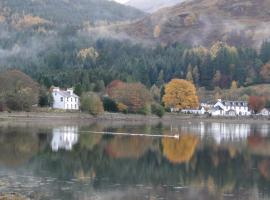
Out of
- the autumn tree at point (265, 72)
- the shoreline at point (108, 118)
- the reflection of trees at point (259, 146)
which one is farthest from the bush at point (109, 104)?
the autumn tree at point (265, 72)

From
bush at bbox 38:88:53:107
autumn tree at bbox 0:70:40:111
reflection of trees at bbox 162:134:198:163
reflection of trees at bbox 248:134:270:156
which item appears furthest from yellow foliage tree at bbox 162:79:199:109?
reflection of trees at bbox 248:134:270:156

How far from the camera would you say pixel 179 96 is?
116 metres

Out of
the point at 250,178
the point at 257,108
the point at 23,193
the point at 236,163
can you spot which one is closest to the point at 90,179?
the point at 23,193

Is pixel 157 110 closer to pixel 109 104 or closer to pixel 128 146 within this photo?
pixel 109 104

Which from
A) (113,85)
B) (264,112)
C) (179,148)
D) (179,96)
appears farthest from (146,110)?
(179,148)

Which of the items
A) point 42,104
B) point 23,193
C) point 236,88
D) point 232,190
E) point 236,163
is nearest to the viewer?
point 23,193

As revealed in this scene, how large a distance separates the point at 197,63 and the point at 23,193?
15175cm

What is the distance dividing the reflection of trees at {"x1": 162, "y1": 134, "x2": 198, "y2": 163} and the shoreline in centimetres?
2971

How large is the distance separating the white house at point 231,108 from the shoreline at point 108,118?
38.7 ft

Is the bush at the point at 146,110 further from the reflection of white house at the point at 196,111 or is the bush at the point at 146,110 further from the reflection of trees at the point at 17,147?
the reflection of trees at the point at 17,147

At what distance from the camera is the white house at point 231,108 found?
443ft

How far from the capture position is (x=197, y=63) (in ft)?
568

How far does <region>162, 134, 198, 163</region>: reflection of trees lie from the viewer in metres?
40.1

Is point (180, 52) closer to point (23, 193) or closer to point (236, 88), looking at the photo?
point (236, 88)
